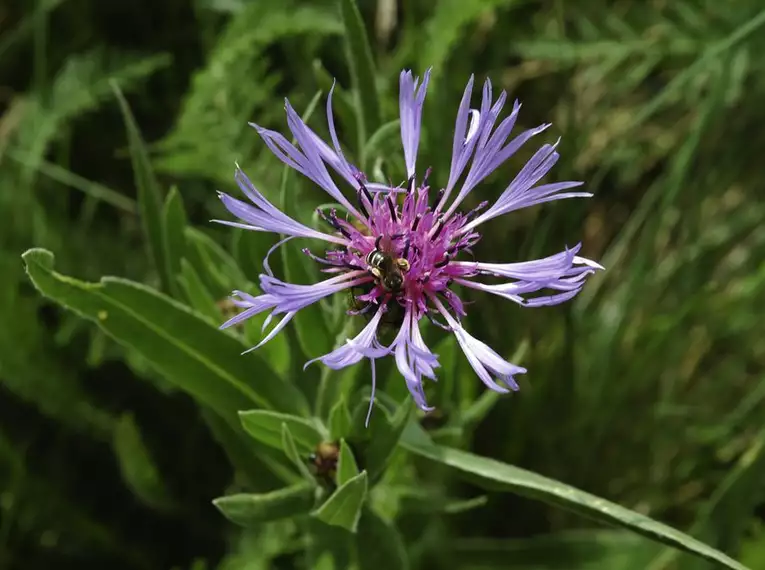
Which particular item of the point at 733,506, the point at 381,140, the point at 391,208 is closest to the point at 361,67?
the point at 381,140

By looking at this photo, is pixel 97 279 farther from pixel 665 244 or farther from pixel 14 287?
pixel 665 244

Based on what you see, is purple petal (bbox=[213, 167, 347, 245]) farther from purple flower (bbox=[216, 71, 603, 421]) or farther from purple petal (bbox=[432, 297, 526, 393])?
purple petal (bbox=[432, 297, 526, 393])

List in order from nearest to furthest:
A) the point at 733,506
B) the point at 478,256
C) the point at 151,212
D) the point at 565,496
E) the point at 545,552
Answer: the point at 565,496, the point at 151,212, the point at 733,506, the point at 545,552, the point at 478,256

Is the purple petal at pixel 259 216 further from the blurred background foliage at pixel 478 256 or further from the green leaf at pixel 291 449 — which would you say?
the blurred background foliage at pixel 478 256

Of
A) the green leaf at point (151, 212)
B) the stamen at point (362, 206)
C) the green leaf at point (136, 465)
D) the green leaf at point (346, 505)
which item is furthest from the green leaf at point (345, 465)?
the green leaf at point (136, 465)

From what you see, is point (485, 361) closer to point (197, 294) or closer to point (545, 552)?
point (197, 294)

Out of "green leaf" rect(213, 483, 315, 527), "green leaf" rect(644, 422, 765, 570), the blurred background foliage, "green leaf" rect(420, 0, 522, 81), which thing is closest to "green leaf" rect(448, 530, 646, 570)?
the blurred background foliage
